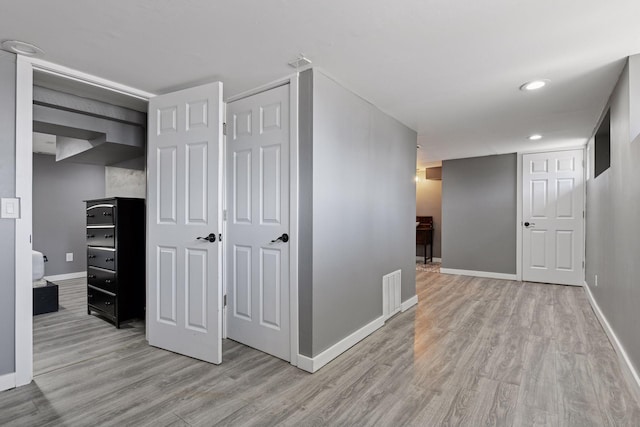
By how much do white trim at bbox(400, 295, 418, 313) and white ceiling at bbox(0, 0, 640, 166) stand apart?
2172 mm

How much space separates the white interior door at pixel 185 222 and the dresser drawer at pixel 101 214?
2.73 feet

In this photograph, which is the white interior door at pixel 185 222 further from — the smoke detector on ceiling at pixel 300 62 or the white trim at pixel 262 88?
the smoke detector on ceiling at pixel 300 62

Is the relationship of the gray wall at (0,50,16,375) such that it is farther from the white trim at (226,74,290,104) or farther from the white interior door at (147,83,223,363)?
the white trim at (226,74,290,104)

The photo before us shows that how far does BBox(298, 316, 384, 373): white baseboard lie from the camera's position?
231 cm

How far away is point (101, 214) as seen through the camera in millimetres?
3449

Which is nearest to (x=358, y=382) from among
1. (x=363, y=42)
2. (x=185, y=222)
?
(x=185, y=222)

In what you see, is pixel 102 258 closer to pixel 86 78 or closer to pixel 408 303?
pixel 86 78

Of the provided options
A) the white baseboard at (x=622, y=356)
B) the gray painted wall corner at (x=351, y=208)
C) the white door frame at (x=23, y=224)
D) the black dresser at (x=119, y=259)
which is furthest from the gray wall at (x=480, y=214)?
the white door frame at (x=23, y=224)

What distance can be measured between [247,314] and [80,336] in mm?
1592

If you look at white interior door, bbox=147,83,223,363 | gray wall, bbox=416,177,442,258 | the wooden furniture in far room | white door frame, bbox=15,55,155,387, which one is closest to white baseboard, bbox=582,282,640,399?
white interior door, bbox=147,83,223,363

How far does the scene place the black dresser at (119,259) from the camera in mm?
3240

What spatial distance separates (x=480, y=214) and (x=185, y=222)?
16.5 feet

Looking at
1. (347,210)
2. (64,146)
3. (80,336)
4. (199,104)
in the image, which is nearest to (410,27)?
(347,210)

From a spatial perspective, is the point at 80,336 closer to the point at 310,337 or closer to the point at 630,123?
the point at 310,337
